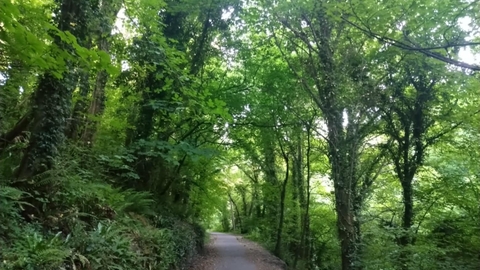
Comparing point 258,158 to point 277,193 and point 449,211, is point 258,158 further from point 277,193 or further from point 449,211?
point 449,211

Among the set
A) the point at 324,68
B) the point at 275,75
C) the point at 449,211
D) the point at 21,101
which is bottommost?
the point at 449,211

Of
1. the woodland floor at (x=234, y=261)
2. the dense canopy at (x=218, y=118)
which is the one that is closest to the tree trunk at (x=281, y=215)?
the dense canopy at (x=218, y=118)

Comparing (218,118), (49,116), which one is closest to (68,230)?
(49,116)

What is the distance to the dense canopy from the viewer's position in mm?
5949

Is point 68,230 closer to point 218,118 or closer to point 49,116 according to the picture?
point 49,116

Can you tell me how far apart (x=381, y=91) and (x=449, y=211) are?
14.1 feet

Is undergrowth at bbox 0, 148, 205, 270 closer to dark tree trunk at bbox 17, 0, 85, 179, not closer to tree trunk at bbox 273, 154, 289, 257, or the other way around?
dark tree trunk at bbox 17, 0, 85, 179

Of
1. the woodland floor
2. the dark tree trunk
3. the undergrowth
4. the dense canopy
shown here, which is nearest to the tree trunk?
the dense canopy

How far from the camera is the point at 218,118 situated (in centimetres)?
1341

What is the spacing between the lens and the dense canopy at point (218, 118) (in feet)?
19.5

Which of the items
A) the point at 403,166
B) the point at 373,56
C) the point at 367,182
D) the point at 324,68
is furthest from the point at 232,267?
the point at 373,56

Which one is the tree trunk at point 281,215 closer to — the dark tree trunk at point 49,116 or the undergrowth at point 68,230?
the undergrowth at point 68,230

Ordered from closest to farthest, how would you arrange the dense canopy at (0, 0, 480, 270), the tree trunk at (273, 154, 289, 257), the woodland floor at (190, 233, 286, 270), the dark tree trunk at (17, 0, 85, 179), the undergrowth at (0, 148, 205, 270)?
the undergrowth at (0, 148, 205, 270) → the dense canopy at (0, 0, 480, 270) → the dark tree trunk at (17, 0, 85, 179) → the woodland floor at (190, 233, 286, 270) → the tree trunk at (273, 154, 289, 257)

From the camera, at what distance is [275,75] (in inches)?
626
